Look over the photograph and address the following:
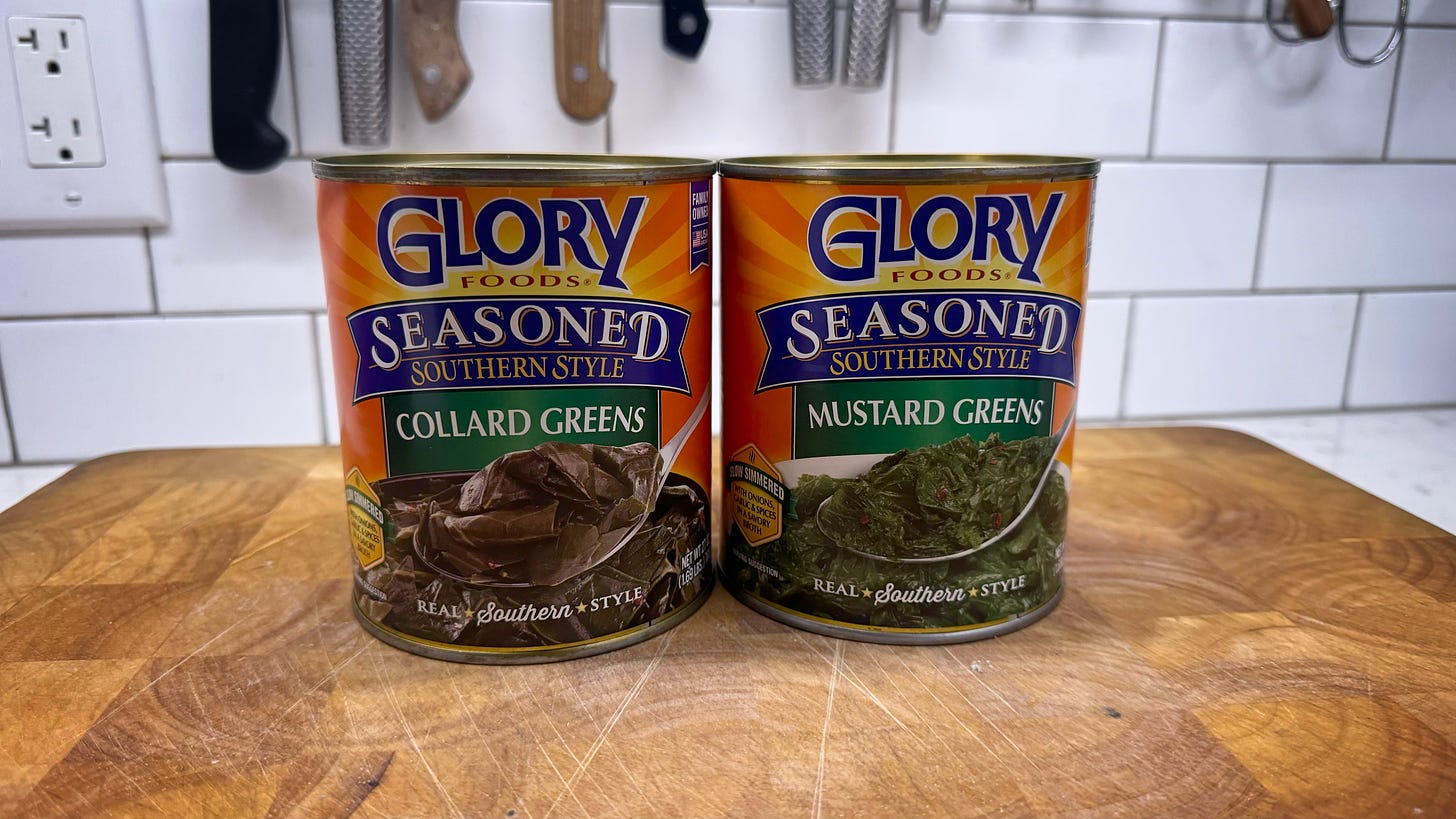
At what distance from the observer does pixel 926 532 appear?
2.04 ft

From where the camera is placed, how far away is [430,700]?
0.58m

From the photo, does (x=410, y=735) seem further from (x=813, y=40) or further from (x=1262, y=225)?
(x=1262, y=225)

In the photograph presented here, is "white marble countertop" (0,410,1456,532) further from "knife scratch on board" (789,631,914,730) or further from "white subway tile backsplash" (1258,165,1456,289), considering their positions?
"knife scratch on board" (789,631,914,730)

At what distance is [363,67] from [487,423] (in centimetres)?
47

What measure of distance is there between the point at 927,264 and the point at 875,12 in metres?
0.44

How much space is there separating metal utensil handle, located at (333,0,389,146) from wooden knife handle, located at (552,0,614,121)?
150mm

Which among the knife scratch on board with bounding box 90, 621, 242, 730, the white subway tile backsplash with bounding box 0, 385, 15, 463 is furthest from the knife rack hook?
the white subway tile backsplash with bounding box 0, 385, 15, 463

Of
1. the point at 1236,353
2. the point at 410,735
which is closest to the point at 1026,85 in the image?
the point at 1236,353

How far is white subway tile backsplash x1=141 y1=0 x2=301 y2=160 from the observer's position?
925 mm

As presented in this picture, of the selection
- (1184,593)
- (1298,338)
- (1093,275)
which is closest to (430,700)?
(1184,593)

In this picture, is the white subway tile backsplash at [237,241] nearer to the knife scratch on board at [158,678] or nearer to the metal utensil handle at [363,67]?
the metal utensil handle at [363,67]

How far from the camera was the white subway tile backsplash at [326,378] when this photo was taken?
103 cm

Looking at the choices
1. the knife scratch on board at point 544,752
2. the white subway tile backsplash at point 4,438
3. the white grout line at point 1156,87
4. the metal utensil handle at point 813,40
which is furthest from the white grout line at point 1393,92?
the white subway tile backsplash at point 4,438

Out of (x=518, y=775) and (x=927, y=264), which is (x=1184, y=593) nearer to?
(x=927, y=264)
